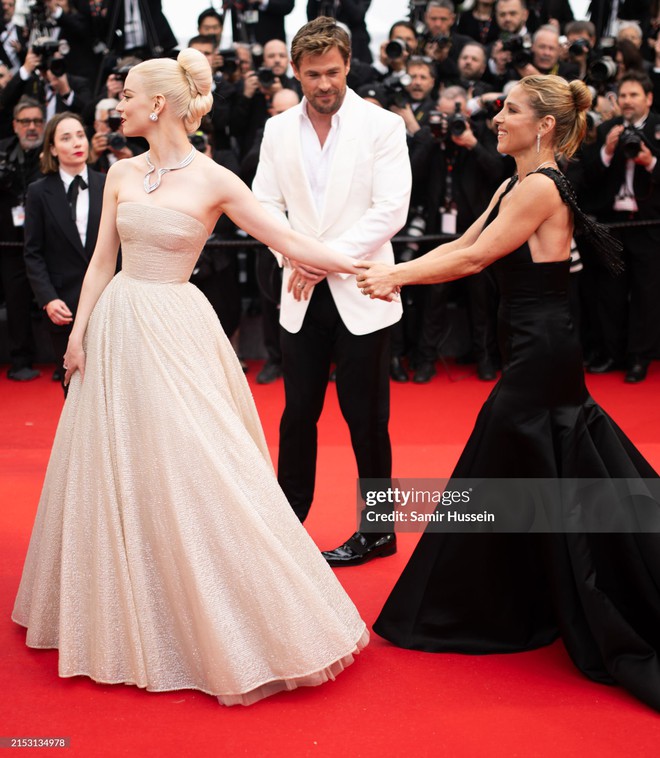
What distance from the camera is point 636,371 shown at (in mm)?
6559

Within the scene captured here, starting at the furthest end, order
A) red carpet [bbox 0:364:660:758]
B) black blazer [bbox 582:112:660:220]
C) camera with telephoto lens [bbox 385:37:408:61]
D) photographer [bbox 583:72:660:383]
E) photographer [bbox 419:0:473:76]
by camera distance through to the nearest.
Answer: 1. photographer [bbox 419:0:473:76]
2. camera with telephoto lens [bbox 385:37:408:61]
3. black blazer [bbox 582:112:660:220]
4. photographer [bbox 583:72:660:383]
5. red carpet [bbox 0:364:660:758]

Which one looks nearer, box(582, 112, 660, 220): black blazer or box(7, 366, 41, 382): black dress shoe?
box(582, 112, 660, 220): black blazer

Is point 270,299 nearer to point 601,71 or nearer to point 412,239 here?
point 412,239

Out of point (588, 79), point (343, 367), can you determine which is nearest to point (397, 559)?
point (343, 367)

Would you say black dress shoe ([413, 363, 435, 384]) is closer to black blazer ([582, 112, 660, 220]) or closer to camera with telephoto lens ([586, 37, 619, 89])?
black blazer ([582, 112, 660, 220])

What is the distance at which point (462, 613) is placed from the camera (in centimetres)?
312

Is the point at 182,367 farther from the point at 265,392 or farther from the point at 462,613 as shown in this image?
the point at 265,392

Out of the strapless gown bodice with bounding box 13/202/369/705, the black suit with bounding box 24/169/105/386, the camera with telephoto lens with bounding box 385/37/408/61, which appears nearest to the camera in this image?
the strapless gown bodice with bounding box 13/202/369/705

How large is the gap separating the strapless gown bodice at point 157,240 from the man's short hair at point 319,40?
86 cm

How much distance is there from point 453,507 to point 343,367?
0.91 m

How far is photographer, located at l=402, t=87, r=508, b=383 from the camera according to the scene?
21.5 feet

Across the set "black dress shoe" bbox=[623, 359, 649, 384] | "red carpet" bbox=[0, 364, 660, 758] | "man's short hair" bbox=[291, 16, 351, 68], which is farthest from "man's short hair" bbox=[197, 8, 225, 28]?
"red carpet" bbox=[0, 364, 660, 758]

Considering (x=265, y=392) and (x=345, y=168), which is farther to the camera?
(x=265, y=392)

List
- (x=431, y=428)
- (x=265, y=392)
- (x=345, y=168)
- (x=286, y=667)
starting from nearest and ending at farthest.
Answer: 1. (x=286, y=667)
2. (x=345, y=168)
3. (x=431, y=428)
4. (x=265, y=392)
